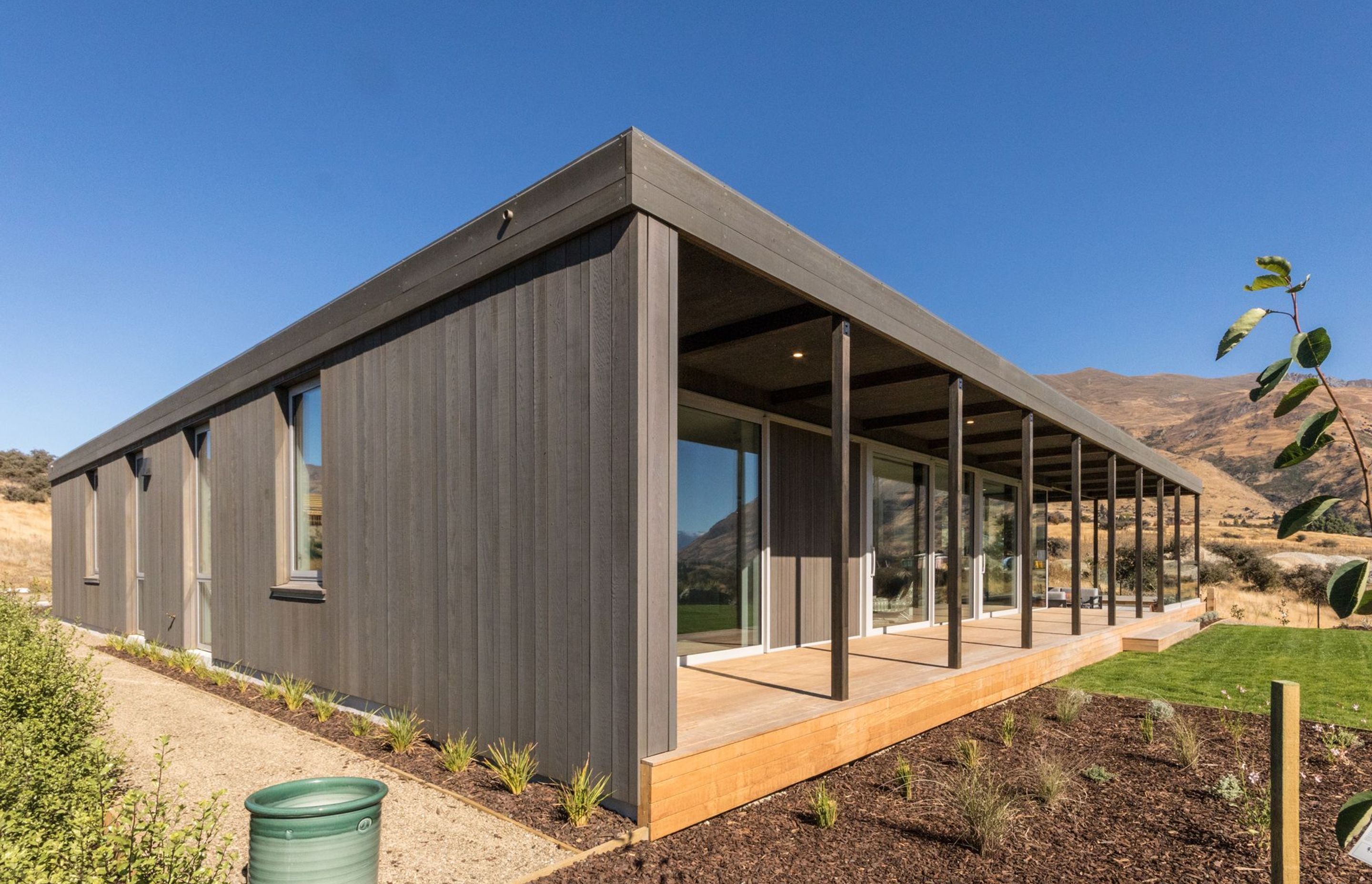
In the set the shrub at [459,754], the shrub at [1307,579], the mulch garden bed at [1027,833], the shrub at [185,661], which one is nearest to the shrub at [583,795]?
the mulch garden bed at [1027,833]

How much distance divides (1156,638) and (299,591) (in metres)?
10.6

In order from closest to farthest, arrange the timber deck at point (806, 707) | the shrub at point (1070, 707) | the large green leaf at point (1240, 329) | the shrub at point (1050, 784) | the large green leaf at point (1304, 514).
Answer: the large green leaf at point (1304, 514), the large green leaf at point (1240, 329), the timber deck at point (806, 707), the shrub at point (1050, 784), the shrub at point (1070, 707)

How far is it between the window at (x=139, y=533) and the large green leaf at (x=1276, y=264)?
1207 cm

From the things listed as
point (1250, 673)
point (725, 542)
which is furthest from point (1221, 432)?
point (725, 542)

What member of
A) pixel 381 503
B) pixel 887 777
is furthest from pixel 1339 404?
pixel 381 503

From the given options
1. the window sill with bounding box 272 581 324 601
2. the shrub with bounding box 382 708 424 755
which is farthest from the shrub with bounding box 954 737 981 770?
the window sill with bounding box 272 581 324 601

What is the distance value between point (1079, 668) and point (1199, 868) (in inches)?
242

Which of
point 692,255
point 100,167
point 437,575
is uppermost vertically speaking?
point 100,167

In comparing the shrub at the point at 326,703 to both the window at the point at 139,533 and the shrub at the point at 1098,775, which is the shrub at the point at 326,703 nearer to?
the shrub at the point at 1098,775

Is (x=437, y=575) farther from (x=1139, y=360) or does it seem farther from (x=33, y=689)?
(x=1139, y=360)

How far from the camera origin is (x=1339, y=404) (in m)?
0.93

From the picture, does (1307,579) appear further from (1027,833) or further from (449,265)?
(449,265)

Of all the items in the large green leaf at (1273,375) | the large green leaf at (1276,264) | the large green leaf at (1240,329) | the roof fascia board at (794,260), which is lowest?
the large green leaf at (1273,375)

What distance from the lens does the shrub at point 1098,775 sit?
181 inches
